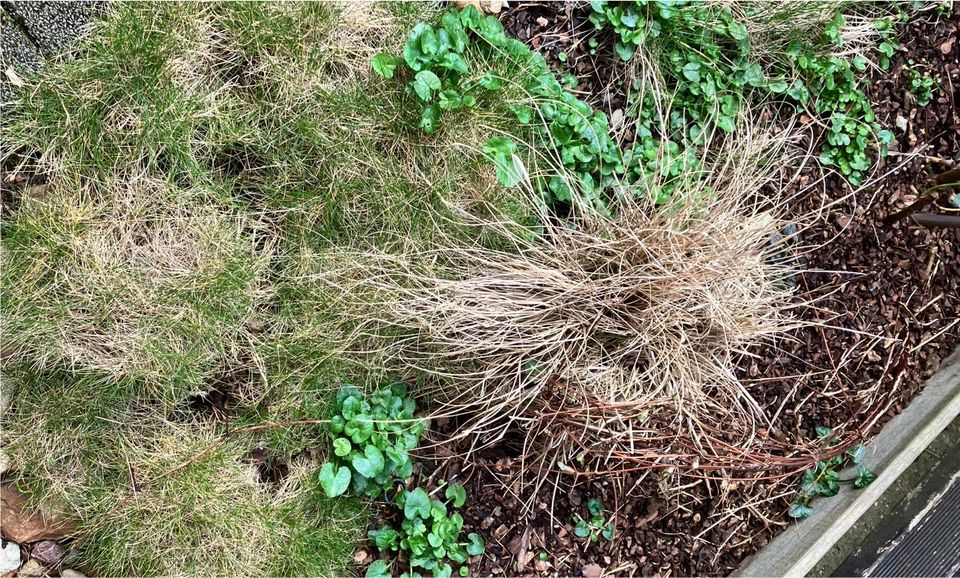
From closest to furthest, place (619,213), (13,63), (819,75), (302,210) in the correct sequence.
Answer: (13,63) < (302,210) < (619,213) < (819,75)

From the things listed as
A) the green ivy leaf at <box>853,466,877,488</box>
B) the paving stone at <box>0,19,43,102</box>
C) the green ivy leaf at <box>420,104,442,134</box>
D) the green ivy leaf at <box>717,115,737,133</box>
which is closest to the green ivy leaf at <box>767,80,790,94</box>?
the green ivy leaf at <box>717,115,737,133</box>

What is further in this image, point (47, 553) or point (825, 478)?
point (825, 478)

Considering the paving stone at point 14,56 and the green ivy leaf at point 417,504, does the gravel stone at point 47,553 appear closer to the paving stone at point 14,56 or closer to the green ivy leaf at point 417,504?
the green ivy leaf at point 417,504

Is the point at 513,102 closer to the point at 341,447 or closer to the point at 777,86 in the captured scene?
the point at 777,86

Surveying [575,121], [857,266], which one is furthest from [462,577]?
[857,266]

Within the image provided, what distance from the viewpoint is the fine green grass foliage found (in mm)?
1859

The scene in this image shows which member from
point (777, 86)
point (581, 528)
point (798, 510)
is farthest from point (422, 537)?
point (777, 86)

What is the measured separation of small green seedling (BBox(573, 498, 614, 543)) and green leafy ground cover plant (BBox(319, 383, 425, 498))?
1.90 ft

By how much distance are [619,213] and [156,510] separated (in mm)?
1614

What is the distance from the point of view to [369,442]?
194 cm

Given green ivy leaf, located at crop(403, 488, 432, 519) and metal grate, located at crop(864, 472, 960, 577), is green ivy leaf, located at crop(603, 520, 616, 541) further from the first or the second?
metal grate, located at crop(864, 472, 960, 577)

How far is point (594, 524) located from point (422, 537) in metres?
0.56

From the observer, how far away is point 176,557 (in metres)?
1.90

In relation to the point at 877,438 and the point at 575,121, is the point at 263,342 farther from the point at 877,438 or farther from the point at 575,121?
the point at 877,438
